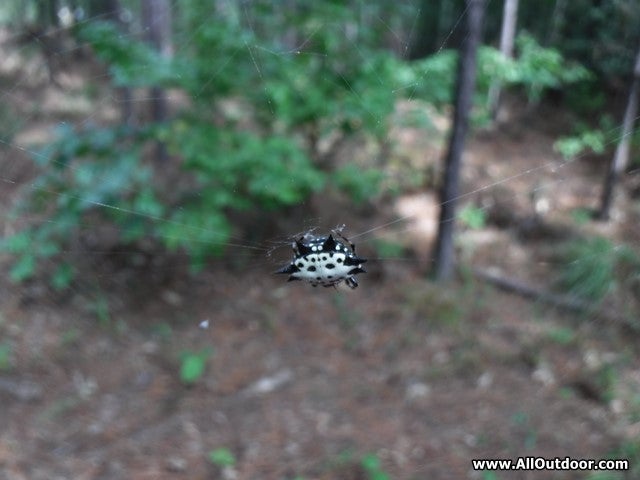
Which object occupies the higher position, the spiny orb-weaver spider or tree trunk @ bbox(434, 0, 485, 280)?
tree trunk @ bbox(434, 0, 485, 280)

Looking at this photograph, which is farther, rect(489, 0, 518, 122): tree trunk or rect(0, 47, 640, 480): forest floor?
rect(489, 0, 518, 122): tree trunk

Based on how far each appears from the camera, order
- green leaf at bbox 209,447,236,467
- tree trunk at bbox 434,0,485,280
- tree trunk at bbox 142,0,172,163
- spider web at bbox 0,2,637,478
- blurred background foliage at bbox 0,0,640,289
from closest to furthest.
→ green leaf at bbox 209,447,236,467 < blurred background foliage at bbox 0,0,640,289 < spider web at bbox 0,2,637,478 < tree trunk at bbox 434,0,485,280 < tree trunk at bbox 142,0,172,163

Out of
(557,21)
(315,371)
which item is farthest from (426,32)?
(315,371)

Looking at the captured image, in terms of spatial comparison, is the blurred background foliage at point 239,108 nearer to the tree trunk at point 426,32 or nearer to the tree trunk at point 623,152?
the tree trunk at point 623,152

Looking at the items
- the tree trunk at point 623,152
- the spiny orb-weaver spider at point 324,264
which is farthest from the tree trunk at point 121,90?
the spiny orb-weaver spider at point 324,264

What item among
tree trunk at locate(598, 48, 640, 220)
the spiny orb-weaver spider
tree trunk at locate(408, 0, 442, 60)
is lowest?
the spiny orb-weaver spider

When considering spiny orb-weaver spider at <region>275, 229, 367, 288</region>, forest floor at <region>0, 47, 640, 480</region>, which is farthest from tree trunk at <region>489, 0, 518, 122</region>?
spiny orb-weaver spider at <region>275, 229, 367, 288</region>

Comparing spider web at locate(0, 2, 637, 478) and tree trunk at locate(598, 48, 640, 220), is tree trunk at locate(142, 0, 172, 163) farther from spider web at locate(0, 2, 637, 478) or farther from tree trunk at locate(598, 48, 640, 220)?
tree trunk at locate(598, 48, 640, 220)

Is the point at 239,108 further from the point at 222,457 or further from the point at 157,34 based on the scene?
the point at 157,34
